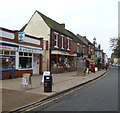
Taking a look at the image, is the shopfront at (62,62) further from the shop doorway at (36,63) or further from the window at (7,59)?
the window at (7,59)

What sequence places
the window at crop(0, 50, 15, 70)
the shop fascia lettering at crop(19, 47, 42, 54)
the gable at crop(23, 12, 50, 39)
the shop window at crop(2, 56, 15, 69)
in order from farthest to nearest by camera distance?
the gable at crop(23, 12, 50, 39), the shop fascia lettering at crop(19, 47, 42, 54), the shop window at crop(2, 56, 15, 69), the window at crop(0, 50, 15, 70)

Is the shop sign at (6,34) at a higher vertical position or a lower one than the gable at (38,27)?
lower

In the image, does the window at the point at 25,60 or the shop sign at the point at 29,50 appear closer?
the shop sign at the point at 29,50

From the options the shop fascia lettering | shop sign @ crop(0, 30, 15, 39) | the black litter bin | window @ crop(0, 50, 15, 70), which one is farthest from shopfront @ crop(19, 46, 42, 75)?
A: the black litter bin

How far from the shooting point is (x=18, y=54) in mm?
28266

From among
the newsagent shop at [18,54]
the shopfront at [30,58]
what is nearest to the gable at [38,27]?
the newsagent shop at [18,54]

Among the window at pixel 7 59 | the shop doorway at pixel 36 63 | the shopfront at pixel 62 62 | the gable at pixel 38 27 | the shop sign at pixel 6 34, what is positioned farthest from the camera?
the shopfront at pixel 62 62

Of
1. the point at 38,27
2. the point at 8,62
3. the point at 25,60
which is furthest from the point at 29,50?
the point at 38,27

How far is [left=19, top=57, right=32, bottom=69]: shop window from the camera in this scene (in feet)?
96.3

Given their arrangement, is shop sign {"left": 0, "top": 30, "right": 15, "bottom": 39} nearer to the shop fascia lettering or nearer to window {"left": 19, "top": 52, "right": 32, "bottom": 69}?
the shop fascia lettering

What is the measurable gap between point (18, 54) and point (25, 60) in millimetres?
2380

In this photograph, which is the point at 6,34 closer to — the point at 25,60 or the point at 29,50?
the point at 29,50

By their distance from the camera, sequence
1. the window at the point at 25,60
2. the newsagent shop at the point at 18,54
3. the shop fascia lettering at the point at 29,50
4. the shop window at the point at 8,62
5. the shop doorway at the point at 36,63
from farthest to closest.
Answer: the shop doorway at the point at 36,63 < the window at the point at 25,60 < the shop fascia lettering at the point at 29,50 < the shop window at the point at 8,62 < the newsagent shop at the point at 18,54

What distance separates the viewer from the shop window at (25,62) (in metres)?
29.4
